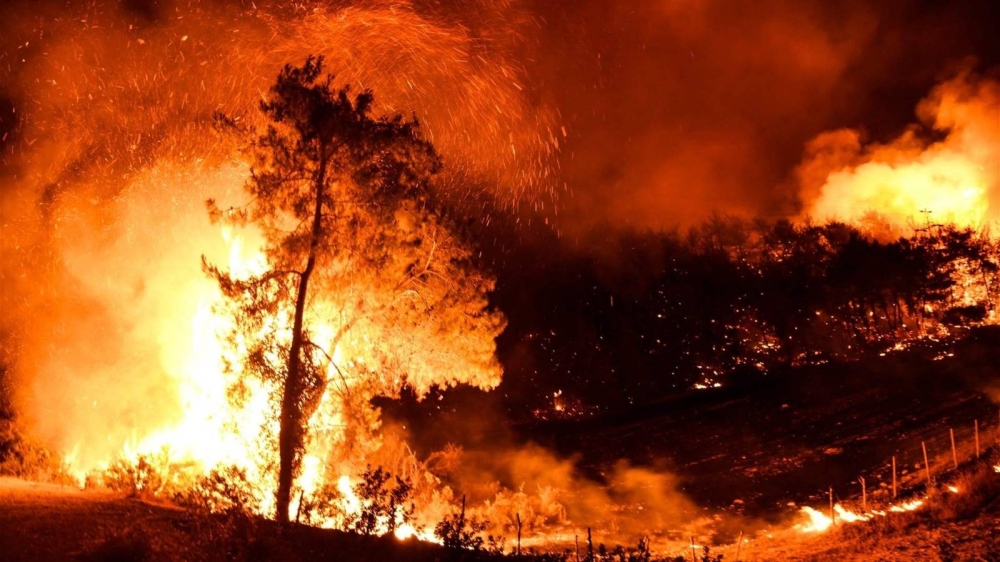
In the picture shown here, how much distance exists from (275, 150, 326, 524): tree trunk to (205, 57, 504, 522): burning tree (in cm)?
2

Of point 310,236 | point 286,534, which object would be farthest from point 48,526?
point 310,236

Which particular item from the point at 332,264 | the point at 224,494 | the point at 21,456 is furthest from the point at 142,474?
the point at 332,264

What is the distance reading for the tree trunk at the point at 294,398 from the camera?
11.5 m

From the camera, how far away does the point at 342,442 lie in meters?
12.9

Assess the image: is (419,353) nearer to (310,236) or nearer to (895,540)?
(310,236)

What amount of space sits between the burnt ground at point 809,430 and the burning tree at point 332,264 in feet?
43.7

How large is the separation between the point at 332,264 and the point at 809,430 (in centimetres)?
2688

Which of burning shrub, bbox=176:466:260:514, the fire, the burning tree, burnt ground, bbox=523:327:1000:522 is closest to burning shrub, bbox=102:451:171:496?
burning shrub, bbox=176:466:260:514

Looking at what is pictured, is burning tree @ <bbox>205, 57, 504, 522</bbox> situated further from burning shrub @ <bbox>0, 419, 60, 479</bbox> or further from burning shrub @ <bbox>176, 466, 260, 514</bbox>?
burning shrub @ <bbox>0, 419, 60, 479</bbox>

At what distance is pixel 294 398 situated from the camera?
11.8 meters

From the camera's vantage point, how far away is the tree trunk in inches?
451

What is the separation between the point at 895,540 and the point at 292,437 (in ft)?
38.4

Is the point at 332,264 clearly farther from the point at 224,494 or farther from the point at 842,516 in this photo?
the point at 842,516

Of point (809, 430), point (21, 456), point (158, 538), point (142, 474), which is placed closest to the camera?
point (158, 538)
